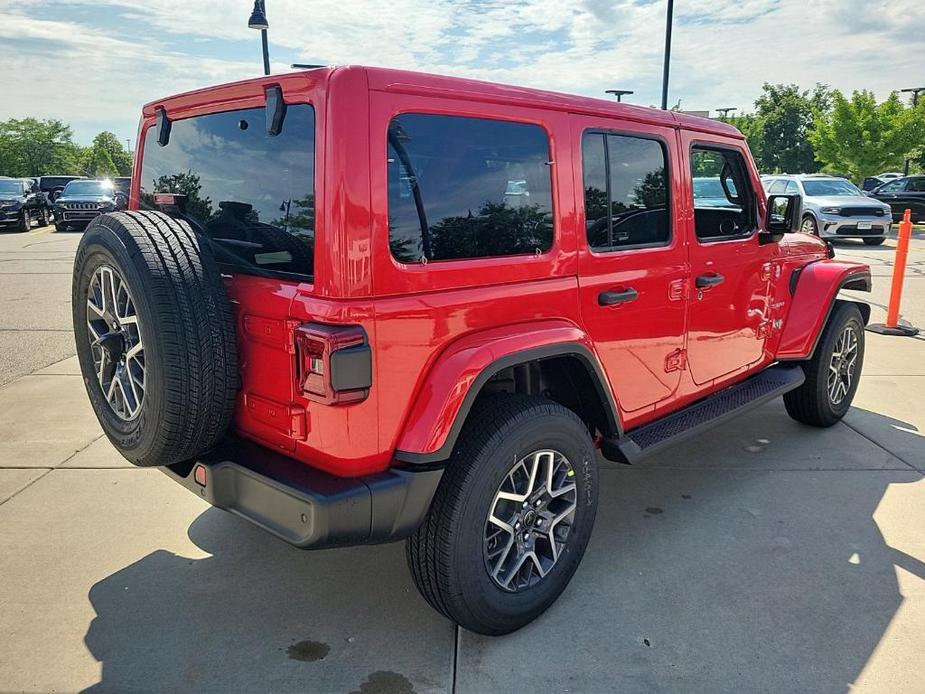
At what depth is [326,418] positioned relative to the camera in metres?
2.26

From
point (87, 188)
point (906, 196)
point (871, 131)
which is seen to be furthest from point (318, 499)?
point (871, 131)

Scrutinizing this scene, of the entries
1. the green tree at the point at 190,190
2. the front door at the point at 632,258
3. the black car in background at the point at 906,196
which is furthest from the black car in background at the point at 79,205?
the black car in background at the point at 906,196

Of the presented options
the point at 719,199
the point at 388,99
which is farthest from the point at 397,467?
the point at 719,199

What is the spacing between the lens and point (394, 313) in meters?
2.24

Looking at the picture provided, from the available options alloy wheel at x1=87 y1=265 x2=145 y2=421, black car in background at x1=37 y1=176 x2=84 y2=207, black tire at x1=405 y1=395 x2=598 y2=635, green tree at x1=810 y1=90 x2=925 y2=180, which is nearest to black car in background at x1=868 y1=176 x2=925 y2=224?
green tree at x1=810 y1=90 x2=925 y2=180

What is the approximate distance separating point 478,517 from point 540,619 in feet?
2.06

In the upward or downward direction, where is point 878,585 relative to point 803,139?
downward

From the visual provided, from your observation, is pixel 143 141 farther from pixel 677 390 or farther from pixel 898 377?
pixel 898 377

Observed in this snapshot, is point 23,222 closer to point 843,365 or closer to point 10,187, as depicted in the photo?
point 10,187

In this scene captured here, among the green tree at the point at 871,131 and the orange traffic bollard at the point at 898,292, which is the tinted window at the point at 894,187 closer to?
the green tree at the point at 871,131

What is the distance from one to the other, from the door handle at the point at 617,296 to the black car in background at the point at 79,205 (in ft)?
72.0

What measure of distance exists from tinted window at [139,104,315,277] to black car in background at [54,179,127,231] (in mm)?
21155

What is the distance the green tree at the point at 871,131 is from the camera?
82.1 ft

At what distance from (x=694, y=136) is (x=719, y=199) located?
0.57 m
